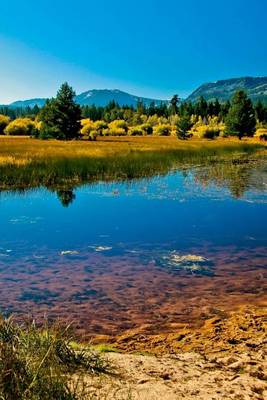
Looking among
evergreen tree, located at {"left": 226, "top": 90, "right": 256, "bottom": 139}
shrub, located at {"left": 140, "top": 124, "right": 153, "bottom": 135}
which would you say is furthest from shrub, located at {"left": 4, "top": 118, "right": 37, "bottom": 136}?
evergreen tree, located at {"left": 226, "top": 90, "right": 256, "bottom": 139}

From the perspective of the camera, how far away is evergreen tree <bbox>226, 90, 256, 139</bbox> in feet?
283

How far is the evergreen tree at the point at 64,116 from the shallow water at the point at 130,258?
4482cm

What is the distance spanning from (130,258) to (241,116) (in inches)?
3061

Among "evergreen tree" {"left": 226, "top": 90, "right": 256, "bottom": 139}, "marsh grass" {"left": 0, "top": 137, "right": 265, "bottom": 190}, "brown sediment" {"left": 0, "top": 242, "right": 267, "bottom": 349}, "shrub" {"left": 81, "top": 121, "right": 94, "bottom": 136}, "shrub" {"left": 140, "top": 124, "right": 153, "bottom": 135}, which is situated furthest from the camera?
"shrub" {"left": 140, "top": 124, "right": 153, "bottom": 135}

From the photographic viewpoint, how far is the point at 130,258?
13.5m

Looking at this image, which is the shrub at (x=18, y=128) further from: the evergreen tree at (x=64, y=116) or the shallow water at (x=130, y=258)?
the shallow water at (x=130, y=258)

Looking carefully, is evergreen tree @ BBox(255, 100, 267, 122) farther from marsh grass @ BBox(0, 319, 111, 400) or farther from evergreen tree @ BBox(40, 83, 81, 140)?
marsh grass @ BBox(0, 319, 111, 400)

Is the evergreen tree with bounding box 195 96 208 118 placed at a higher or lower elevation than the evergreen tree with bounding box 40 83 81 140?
higher

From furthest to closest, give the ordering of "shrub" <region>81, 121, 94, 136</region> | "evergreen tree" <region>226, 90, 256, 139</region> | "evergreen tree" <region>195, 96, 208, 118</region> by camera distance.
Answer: "evergreen tree" <region>195, 96, 208, 118</region> → "shrub" <region>81, 121, 94, 136</region> → "evergreen tree" <region>226, 90, 256, 139</region>

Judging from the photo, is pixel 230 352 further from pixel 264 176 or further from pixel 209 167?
pixel 209 167

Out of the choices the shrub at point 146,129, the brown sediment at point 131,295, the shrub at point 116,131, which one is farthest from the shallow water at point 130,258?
the shrub at point 146,129

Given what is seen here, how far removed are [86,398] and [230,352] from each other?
3346 millimetres

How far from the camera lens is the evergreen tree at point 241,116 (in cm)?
8625

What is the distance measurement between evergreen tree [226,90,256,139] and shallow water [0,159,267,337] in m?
64.3
